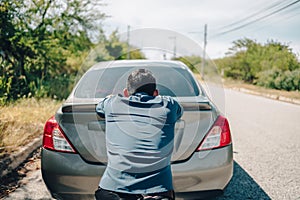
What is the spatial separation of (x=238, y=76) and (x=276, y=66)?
11.7 m

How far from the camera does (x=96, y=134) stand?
8.16ft

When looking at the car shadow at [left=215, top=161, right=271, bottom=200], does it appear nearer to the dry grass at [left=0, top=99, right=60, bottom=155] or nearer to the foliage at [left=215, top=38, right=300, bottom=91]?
the dry grass at [left=0, top=99, right=60, bottom=155]

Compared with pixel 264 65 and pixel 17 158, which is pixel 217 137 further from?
pixel 264 65

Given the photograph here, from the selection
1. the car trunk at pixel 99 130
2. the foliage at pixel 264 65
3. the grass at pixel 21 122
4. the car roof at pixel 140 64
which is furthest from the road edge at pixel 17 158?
the foliage at pixel 264 65

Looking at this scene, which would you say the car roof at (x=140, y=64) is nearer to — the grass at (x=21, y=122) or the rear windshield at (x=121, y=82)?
the rear windshield at (x=121, y=82)

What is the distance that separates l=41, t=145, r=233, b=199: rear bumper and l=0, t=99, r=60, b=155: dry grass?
2.04 m

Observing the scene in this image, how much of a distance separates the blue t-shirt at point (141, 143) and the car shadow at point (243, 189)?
5.86 feet

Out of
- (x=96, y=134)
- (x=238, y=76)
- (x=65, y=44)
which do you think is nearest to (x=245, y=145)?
(x=96, y=134)

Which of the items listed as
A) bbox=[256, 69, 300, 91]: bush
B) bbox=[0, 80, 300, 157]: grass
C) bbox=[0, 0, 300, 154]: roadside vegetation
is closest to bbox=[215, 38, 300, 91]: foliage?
bbox=[256, 69, 300, 91]: bush

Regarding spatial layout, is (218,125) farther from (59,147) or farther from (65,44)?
(65,44)

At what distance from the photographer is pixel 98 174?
8.18 ft

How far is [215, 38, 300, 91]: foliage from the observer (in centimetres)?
2441

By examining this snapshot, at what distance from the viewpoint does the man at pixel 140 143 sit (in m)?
1.84

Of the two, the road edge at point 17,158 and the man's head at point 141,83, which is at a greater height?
the man's head at point 141,83
